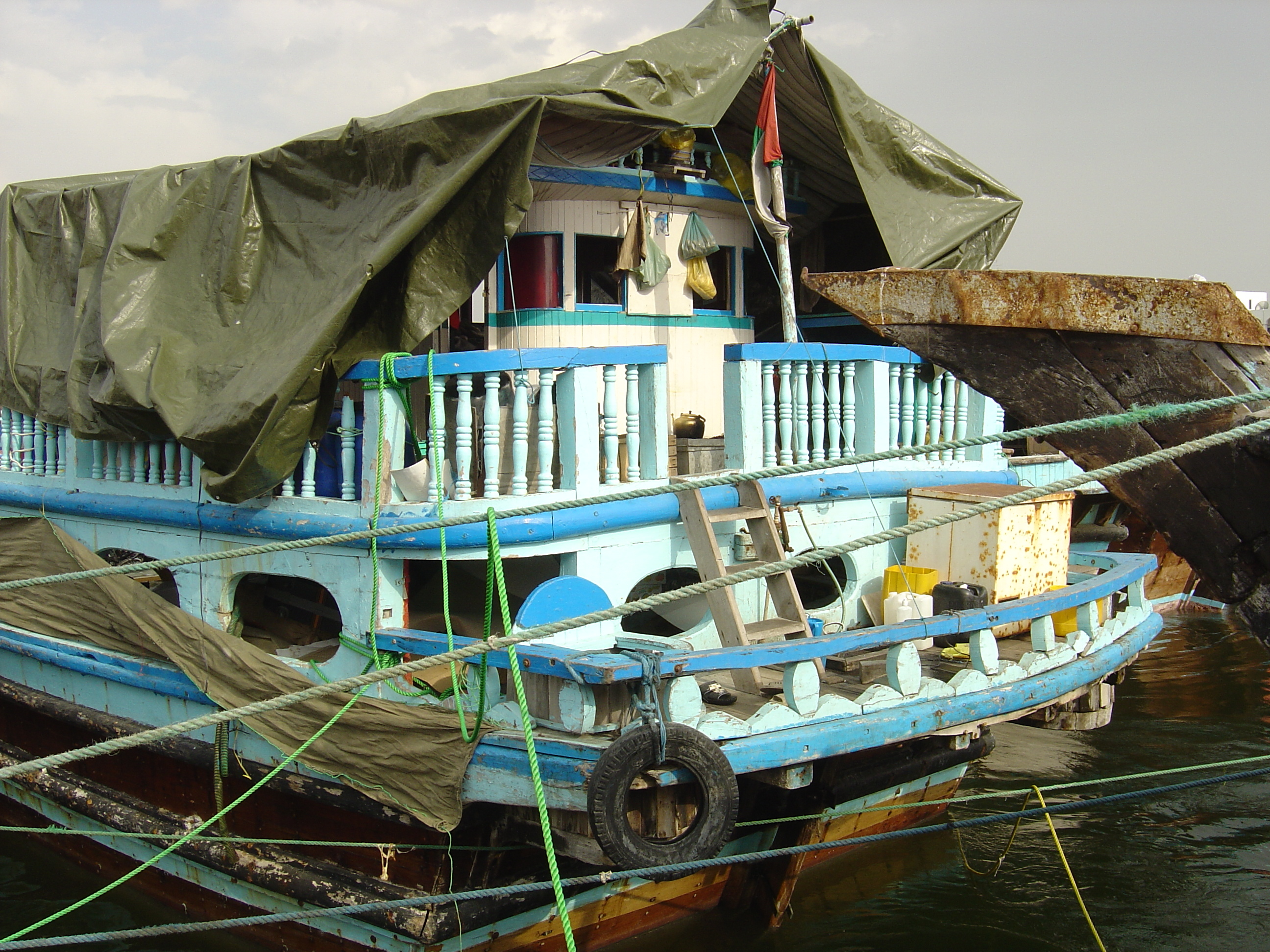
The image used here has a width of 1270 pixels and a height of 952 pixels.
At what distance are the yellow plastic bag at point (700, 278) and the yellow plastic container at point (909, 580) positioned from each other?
292 cm

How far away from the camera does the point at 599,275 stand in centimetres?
742

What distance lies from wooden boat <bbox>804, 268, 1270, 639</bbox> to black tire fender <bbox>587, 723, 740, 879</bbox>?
170cm

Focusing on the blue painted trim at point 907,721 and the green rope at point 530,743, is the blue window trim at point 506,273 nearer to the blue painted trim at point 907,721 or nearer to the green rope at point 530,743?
the green rope at point 530,743

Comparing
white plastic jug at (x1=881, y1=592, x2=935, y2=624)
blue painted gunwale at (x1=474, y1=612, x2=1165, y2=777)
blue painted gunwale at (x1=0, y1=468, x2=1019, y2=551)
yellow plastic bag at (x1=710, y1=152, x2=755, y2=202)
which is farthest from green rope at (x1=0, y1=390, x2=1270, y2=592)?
yellow plastic bag at (x1=710, y1=152, x2=755, y2=202)

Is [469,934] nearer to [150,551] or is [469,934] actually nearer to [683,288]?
[150,551]

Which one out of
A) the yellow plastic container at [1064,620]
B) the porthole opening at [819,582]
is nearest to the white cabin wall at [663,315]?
the porthole opening at [819,582]

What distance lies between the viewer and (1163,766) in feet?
28.4

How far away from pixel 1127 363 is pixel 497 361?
265 cm

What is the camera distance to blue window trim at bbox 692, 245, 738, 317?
7863 mm

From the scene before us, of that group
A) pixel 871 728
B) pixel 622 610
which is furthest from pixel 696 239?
pixel 622 610

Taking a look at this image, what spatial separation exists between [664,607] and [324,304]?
7.54ft

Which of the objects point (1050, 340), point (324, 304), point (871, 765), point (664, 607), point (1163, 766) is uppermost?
point (324, 304)

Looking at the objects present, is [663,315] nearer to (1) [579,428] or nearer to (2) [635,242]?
(2) [635,242]

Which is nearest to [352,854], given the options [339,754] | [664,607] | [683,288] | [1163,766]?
[339,754]
